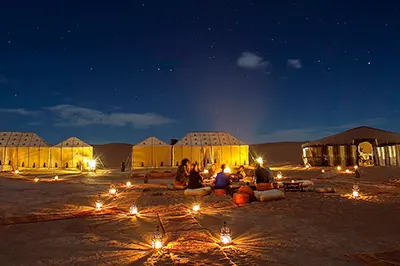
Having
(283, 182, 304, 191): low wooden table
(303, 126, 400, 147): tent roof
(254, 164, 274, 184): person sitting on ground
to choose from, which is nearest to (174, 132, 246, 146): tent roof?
(303, 126, 400, 147): tent roof

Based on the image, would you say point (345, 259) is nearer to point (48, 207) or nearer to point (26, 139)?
point (48, 207)

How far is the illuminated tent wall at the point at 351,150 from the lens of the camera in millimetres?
20578

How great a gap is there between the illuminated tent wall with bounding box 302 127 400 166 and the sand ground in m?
14.2

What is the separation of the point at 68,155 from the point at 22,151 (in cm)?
378

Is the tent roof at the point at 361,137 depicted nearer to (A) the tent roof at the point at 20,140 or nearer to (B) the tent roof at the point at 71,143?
(B) the tent roof at the point at 71,143

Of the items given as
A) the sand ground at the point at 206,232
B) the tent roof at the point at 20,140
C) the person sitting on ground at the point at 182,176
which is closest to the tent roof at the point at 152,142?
the tent roof at the point at 20,140

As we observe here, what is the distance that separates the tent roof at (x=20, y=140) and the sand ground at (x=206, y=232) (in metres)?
20.4

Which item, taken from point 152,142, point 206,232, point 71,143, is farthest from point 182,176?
point 71,143

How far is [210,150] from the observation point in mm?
26562

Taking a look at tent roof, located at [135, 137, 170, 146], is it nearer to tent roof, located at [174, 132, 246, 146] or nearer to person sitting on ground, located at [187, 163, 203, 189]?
tent roof, located at [174, 132, 246, 146]

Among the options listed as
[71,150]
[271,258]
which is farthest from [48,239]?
[71,150]

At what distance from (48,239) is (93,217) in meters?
A: 1.72

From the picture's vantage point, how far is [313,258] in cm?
382

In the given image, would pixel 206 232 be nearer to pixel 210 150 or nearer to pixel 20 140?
pixel 210 150
